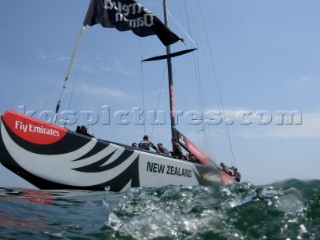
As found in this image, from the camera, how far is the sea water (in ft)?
8.06

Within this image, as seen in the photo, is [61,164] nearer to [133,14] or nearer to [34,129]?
[34,129]

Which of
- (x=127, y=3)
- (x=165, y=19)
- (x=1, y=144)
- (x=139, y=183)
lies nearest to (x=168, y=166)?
(x=139, y=183)

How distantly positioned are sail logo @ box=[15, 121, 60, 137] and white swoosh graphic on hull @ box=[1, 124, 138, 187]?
283 mm

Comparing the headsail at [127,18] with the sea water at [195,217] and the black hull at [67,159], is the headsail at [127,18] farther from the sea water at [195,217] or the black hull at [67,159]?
the sea water at [195,217]

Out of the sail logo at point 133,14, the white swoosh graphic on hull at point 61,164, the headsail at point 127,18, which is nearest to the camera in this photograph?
the white swoosh graphic on hull at point 61,164

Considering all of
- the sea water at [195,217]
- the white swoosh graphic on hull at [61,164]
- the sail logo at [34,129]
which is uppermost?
the sail logo at [34,129]

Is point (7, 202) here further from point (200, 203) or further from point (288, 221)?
point (288, 221)

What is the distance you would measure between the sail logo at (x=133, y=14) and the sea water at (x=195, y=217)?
303 inches

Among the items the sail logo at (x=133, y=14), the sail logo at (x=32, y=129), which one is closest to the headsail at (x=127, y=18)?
the sail logo at (x=133, y=14)

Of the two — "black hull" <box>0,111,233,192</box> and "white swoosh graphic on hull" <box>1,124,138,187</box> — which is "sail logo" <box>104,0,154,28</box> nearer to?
"black hull" <box>0,111,233,192</box>

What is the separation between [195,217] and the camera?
279 cm

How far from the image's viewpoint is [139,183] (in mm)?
8172

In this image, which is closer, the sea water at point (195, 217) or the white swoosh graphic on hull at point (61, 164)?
the sea water at point (195, 217)

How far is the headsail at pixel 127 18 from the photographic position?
1001 centimetres
